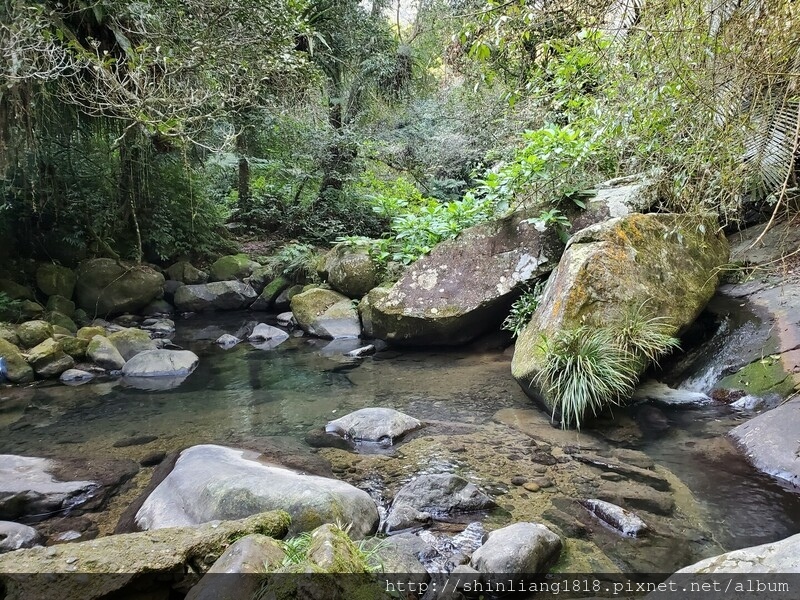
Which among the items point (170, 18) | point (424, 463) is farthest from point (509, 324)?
point (170, 18)

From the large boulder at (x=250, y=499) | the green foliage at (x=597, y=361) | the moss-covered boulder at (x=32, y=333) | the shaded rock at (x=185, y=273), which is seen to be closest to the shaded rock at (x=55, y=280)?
the moss-covered boulder at (x=32, y=333)

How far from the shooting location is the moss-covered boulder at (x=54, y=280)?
8.56 metres

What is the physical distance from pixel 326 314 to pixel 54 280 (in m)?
4.78

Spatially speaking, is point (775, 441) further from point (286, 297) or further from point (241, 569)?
point (286, 297)

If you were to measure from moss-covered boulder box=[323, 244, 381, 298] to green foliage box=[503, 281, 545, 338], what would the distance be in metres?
3.10

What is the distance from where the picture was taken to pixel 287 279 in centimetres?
1075

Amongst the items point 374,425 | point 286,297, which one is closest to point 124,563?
point 374,425

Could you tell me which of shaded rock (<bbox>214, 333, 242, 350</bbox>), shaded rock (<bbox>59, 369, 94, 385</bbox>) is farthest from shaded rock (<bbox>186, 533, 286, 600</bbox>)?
shaded rock (<bbox>214, 333, 242, 350</bbox>)

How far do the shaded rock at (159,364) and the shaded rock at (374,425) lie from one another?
3174 millimetres

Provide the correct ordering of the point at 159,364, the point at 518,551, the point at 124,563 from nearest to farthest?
the point at 124,563 → the point at 518,551 → the point at 159,364

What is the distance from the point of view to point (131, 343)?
753cm

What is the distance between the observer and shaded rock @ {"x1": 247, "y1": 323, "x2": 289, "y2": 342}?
8734mm

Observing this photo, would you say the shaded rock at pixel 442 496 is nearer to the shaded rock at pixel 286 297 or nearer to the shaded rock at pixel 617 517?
the shaded rock at pixel 617 517

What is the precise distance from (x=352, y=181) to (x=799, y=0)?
444 inches
